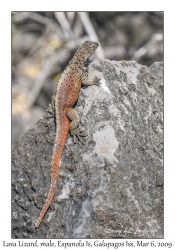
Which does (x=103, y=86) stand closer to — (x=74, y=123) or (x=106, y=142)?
(x=74, y=123)

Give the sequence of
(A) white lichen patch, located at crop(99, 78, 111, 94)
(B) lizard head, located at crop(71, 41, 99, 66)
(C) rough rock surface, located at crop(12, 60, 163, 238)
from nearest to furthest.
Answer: (C) rough rock surface, located at crop(12, 60, 163, 238)
(A) white lichen patch, located at crop(99, 78, 111, 94)
(B) lizard head, located at crop(71, 41, 99, 66)

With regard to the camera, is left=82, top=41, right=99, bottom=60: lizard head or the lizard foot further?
left=82, top=41, right=99, bottom=60: lizard head

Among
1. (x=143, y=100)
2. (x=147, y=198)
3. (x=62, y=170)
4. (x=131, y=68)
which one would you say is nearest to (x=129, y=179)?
(x=147, y=198)

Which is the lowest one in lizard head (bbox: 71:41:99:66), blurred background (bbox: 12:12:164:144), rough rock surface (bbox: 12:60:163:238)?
rough rock surface (bbox: 12:60:163:238)

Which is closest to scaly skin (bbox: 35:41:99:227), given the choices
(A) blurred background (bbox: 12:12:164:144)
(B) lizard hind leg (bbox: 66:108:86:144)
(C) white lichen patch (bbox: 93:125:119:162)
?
(B) lizard hind leg (bbox: 66:108:86:144)

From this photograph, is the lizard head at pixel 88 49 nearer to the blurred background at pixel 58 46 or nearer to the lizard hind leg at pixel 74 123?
the lizard hind leg at pixel 74 123

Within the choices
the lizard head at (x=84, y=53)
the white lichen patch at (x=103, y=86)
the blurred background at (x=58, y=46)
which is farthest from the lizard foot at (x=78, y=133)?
the blurred background at (x=58, y=46)

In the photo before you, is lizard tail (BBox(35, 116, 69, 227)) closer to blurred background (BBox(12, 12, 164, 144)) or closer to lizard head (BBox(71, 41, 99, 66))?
lizard head (BBox(71, 41, 99, 66))
